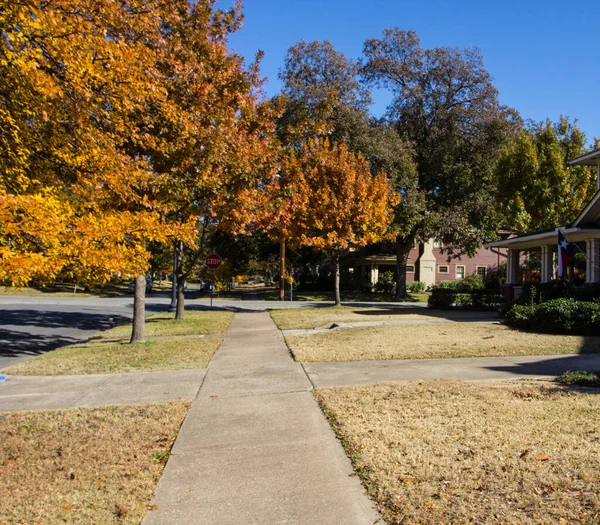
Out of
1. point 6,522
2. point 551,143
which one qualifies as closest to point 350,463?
point 6,522

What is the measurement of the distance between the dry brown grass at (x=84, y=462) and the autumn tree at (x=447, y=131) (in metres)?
26.1

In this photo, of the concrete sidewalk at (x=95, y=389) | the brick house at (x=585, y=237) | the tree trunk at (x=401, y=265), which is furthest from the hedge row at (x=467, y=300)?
the concrete sidewalk at (x=95, y=389)

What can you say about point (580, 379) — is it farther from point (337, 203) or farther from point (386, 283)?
point (386, 283)

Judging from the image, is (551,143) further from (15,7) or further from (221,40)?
(15,7)

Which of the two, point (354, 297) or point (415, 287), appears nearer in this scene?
point (354, 297)

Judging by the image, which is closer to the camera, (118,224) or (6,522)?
(6,522)

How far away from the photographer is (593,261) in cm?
1738

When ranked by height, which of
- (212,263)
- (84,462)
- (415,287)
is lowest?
(84,462)

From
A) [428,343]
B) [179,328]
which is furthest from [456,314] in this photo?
[179,328]

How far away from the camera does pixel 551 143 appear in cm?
2806

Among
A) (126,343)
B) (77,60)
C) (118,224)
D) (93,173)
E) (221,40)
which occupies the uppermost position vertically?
(221,40)

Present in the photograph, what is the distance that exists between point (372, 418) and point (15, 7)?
18.3ft

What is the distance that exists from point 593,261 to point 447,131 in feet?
56.3

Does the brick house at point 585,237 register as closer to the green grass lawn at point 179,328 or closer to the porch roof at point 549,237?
the porch roof at point 549,237
